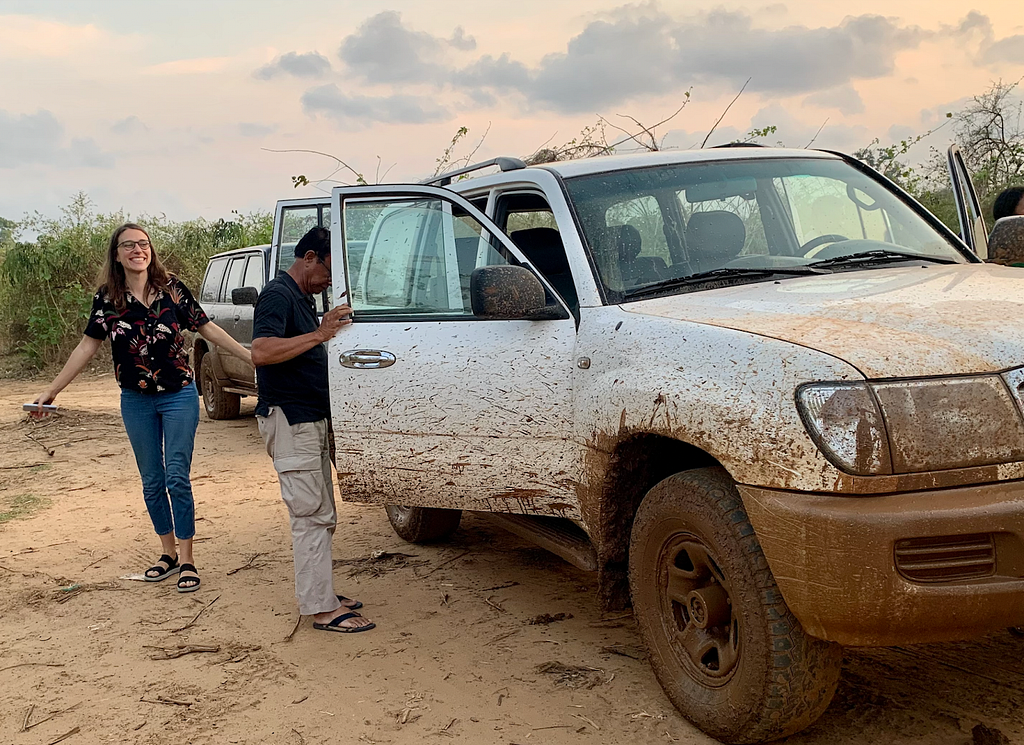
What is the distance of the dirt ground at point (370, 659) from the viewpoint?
11.3 feet

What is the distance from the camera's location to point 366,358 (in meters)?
4.27

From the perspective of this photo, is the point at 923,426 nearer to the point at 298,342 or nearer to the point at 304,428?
the point at 298,342

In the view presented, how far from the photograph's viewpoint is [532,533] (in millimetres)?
4316

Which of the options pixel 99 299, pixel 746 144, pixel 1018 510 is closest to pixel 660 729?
pixel 1018 510

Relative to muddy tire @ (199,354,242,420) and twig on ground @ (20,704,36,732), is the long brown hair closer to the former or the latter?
twig on ground @ (20,704,36,732)

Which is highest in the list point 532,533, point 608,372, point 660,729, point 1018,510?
point 608,372

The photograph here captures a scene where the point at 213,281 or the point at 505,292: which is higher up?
the point at 505,292

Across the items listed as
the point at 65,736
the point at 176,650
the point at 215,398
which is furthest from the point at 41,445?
the point at 65,736

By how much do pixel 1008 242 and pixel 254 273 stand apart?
8.25 metres

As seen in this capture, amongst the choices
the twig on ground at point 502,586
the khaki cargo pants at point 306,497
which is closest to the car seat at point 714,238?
the khaki cargo pants at point 306,497

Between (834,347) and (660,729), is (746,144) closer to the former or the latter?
(834,347)

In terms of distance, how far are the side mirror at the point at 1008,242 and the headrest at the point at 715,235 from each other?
3.41 ft

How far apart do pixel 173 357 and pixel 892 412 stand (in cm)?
400

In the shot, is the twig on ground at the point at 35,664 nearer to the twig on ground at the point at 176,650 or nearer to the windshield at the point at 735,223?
the twig on ground at the point at 176,650
